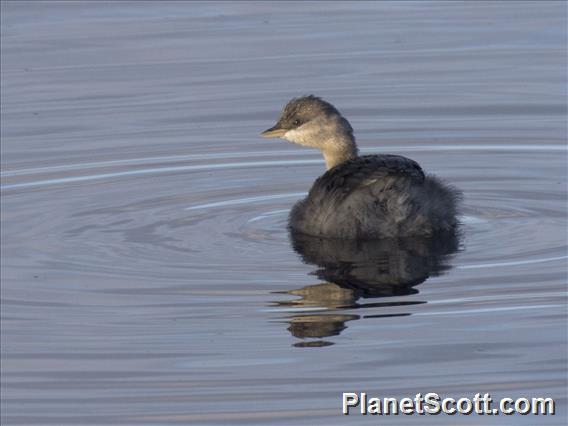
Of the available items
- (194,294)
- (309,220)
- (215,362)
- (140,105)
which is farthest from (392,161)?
(140,105)

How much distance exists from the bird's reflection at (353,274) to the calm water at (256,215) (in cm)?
2

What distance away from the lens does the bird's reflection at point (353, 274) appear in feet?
30.2

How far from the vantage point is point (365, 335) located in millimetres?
8898

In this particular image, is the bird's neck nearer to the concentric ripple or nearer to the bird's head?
the bird's head

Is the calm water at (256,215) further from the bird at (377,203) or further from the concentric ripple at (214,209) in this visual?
the bird at (377,203)

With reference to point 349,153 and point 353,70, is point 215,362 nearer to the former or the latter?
point 349,153

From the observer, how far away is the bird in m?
11.0

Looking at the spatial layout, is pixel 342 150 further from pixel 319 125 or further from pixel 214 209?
pixel 214 209

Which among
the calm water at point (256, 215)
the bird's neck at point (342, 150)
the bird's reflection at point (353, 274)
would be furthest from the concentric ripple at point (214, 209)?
the bird's neck at point (342, 150)

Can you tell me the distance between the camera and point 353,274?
33.8 ft

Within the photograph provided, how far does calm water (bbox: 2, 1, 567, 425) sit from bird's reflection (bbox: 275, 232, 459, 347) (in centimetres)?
2

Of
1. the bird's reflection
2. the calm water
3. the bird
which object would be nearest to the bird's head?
the calm water

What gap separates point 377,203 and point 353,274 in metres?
0.85

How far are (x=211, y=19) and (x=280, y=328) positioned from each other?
9.53m
